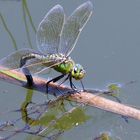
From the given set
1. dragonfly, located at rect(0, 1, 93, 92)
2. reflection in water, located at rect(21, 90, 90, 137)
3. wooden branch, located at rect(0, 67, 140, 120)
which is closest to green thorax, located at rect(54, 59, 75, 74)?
dragonfly, located at rect(0, 1, 93, 92)

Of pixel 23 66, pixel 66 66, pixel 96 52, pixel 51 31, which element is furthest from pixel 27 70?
pixel 96 52

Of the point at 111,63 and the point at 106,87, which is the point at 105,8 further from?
the point at 106,87

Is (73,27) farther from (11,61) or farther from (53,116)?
(53,116)

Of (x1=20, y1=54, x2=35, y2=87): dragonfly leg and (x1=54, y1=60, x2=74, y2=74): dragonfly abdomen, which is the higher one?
(x1=20, y1=54, x2=35, y2=87): dragonfly leg

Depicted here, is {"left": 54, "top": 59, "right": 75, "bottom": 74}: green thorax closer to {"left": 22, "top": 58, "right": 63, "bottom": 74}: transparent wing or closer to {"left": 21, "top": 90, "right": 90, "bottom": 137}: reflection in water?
{"left": 22, "top": 58, "right": 63, "bottom": 74}: transparent wing

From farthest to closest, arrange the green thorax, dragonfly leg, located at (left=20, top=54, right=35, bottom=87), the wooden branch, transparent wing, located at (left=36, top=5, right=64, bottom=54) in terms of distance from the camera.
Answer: transparent wing, located at (left=36, top=5, right=64, bottom=54) → the green thorax → dragonfly leg, located at (left=20, top=54, right=35, bottom=87) → the wooden branch

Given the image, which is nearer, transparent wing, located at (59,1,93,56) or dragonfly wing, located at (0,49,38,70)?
dragonfly wing, located at (0,49,38,70)
